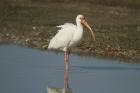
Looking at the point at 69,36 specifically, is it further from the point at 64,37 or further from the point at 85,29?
the point at 85,29

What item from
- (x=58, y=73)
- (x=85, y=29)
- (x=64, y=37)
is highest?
(x=85, y=29)

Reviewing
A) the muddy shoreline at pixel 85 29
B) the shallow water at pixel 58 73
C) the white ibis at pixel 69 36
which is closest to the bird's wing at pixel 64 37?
the white ibis at pixel 69 36

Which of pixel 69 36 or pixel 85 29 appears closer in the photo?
pixel 69 36

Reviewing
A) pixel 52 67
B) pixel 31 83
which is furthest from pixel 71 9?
pixel 31 83

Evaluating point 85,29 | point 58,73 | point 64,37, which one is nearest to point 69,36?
point 64,37

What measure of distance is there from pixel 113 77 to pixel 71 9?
13.9 meters

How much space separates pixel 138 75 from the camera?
12.4 metres

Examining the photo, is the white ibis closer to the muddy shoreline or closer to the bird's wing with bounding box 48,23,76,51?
the bird's wing with bounding box 48,23,76,51

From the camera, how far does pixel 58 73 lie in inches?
497

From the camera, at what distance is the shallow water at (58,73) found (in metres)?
10.8

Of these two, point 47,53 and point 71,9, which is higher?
point 71,9

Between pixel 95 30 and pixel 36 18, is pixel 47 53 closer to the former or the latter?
pixel 95 30

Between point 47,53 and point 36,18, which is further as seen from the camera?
point 36,18

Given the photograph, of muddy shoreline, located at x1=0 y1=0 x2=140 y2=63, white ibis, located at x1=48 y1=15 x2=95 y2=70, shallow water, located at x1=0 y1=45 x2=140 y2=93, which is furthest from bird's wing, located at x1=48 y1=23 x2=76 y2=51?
muddy shoreline, located at x1=0 y1=0 x2=140 y2=63
